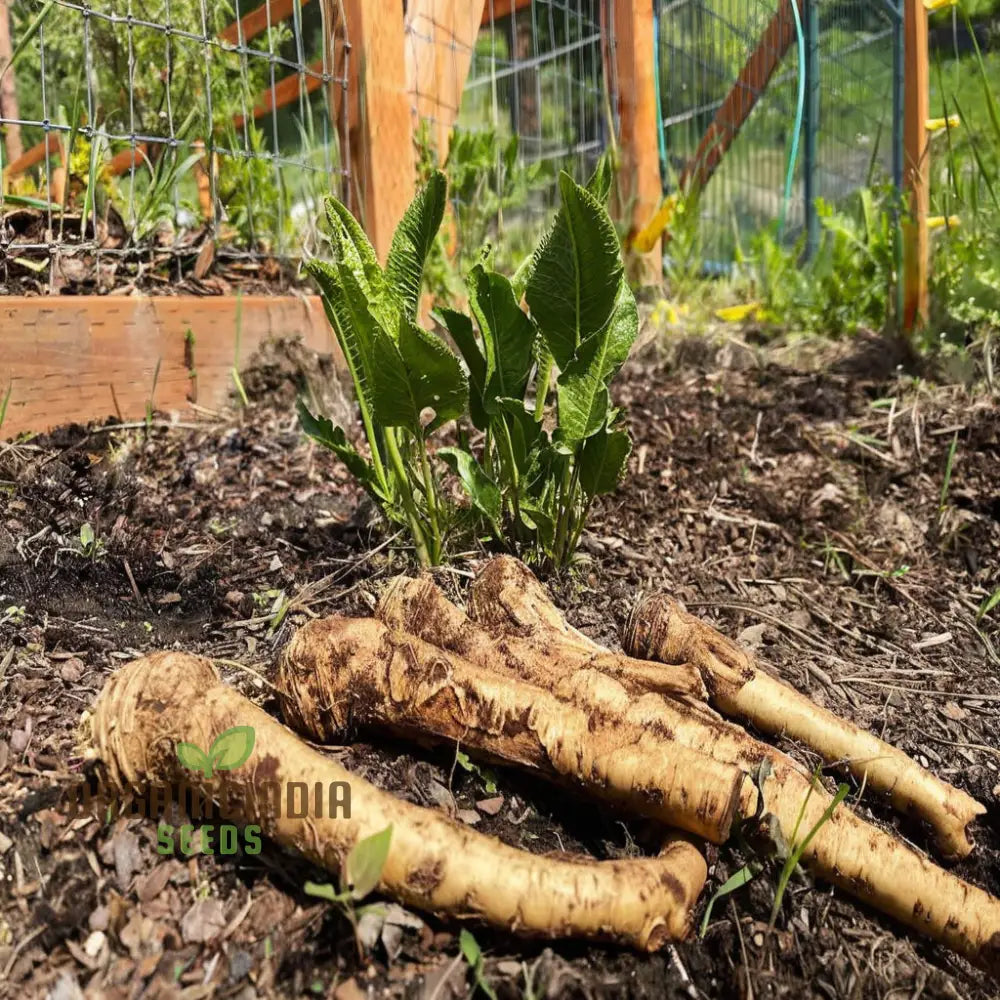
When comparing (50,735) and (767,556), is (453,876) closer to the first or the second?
(50,735)

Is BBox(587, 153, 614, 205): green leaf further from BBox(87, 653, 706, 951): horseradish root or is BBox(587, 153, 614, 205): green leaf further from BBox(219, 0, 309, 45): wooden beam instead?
BBox(219, 0, 309, 45): wooden beam

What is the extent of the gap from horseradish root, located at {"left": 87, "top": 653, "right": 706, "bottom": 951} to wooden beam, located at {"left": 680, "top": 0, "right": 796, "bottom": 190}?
3.51 metres

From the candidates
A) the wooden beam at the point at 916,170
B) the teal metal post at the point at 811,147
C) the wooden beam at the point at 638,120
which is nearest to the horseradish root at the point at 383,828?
the wooden beam at the point at 916,170

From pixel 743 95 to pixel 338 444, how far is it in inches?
145

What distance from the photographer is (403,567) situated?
166 centimetres

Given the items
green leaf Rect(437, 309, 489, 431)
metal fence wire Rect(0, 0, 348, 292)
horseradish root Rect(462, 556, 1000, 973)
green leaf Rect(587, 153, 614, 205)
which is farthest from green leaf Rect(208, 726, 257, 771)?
metal fence wire Rect(0, 0, 348, 292)

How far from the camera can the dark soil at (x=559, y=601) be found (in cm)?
95

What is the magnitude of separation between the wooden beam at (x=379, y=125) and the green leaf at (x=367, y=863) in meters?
1.97

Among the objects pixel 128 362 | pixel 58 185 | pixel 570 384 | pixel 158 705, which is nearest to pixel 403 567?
pixel 570 384

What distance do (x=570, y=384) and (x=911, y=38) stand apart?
2945 mm

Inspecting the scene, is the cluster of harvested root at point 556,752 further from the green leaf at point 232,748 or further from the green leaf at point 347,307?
the green leaf at point 347,307

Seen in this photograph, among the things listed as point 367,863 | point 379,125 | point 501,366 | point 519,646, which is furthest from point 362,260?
point 379,125

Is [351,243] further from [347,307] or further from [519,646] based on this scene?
[519,646]

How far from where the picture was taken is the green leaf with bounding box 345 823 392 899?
895mm
